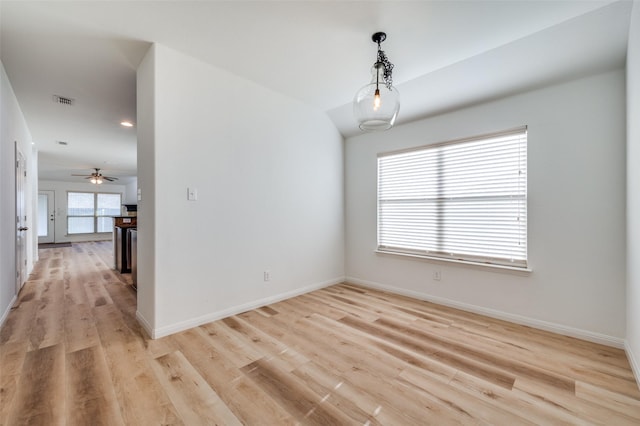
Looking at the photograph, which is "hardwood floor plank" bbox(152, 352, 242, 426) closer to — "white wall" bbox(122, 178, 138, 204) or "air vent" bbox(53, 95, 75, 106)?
"air vent" bbox(53, 95, 75, 106)

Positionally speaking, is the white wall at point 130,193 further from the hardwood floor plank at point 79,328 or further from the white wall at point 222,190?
the white wall at point 222,190

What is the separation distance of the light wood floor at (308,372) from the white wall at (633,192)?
26 centimetres

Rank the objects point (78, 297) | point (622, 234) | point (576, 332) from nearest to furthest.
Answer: point (622, 234)
point (576, 332)
point (78, 297)

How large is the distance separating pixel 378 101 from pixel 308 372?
6.96 feet

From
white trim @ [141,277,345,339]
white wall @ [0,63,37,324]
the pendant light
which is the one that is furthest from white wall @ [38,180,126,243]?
the pendant light

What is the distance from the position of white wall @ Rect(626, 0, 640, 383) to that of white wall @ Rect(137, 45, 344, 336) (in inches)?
122

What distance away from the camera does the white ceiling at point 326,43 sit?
2006mm

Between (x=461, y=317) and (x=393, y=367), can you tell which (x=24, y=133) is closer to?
(x=393, y=367)

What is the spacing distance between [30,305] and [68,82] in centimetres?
267

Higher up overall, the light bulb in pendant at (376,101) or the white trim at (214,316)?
the light bulb in pendant at (376,101)

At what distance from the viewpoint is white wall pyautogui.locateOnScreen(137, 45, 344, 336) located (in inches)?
98.8

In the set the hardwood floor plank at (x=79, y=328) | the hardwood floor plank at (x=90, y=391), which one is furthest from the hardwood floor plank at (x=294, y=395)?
the hardwood floor plank at (x=79, y=328)

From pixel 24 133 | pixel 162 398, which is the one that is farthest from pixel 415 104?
pixel 24 133

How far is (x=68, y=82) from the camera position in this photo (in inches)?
120
